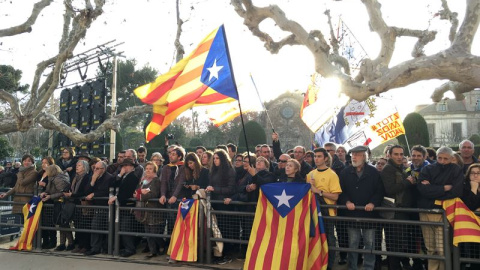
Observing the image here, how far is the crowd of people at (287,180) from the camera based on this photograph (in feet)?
18.8

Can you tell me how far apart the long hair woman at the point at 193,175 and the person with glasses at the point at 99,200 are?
154 cm

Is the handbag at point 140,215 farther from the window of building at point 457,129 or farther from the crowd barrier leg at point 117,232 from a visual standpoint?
the window of building at point 457,129

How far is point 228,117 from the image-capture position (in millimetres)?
8344

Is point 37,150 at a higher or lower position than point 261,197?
higher

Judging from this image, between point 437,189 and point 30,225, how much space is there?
23.4 feet

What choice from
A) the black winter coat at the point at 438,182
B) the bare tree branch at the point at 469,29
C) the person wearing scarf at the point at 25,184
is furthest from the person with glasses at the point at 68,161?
the bare tree branch at the point at 469,29

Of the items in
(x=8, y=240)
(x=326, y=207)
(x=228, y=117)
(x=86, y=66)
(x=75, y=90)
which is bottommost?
(x=8, y=240)

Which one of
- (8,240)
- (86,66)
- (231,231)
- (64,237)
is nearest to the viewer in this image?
(231,231)

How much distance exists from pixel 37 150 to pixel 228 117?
979 inches

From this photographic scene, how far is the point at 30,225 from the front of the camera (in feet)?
26.3

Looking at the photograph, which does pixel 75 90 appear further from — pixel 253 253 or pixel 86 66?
pixel 253 253

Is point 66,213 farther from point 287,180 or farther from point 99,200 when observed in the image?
point 287,180

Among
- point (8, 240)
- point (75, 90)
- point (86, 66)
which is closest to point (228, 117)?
point (8, 240)

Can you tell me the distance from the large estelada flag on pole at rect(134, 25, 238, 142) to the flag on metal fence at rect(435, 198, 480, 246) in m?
3.32
